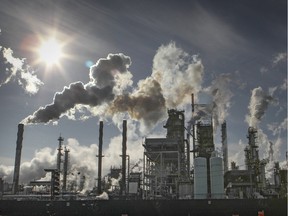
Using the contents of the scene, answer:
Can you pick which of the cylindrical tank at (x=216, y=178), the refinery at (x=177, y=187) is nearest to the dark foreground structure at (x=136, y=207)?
the refinery at (x=177, y=187)

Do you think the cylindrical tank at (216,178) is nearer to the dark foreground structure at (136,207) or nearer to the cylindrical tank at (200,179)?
the cylindrical tank at (200,179)

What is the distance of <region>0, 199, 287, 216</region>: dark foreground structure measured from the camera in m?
32.7

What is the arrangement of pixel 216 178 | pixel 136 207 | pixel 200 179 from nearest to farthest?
pixel 136 207
pixel 216 178
pixel 200 179

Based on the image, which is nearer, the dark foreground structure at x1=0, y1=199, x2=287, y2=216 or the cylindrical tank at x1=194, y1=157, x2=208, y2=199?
the dark foreground structure at x1=0, y1=199, x2=287, y2=216

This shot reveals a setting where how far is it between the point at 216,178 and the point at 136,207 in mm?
17152

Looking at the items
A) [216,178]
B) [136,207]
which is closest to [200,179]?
[216,178]

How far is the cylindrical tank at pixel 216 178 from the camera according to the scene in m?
46.1

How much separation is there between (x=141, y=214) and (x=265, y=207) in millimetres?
12571

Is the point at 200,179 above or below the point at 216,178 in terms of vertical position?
below

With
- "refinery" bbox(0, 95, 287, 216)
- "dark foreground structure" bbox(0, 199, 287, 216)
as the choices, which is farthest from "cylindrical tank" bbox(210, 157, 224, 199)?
"dark foreground structure" bbox(0, 199, 287, 216)

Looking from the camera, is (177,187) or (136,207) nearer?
(136,207)

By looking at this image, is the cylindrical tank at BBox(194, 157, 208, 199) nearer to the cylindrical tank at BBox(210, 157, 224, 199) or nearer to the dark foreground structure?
the cylindrical tank at BBox(210, 157, 224, 199)

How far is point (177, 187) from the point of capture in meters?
53.6

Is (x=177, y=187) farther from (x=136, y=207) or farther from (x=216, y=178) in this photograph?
(x=136, y=207)
